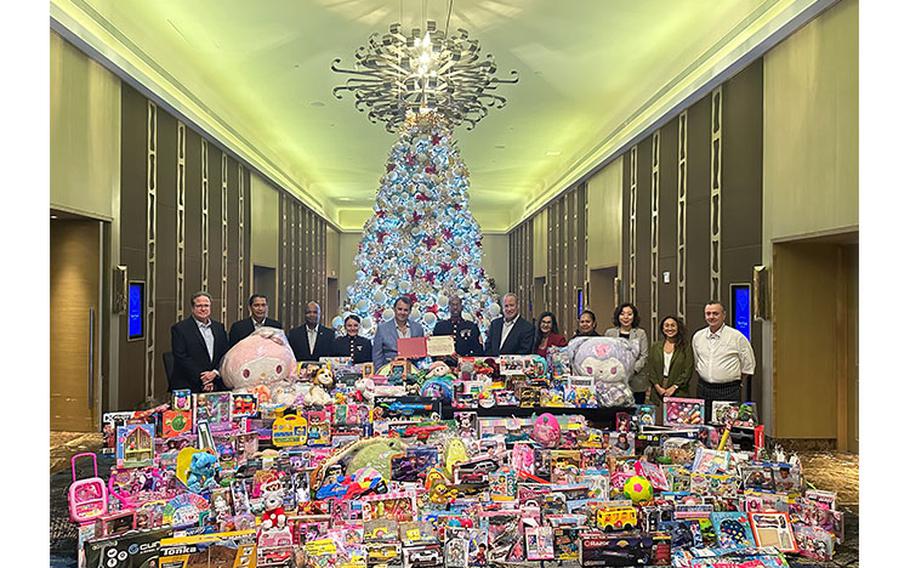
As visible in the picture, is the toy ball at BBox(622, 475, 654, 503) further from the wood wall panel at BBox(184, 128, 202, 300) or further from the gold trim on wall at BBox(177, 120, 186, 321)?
the wood wall panel at BBox(184, 128, 202, 300)

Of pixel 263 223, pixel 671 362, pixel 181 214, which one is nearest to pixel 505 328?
pixel 671 362

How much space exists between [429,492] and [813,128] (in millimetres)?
4299

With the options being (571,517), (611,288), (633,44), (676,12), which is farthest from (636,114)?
(571,517)

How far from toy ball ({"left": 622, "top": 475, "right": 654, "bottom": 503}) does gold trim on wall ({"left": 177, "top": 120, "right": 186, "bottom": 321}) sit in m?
6.66

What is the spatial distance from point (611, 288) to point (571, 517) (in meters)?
8.64

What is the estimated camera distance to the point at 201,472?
3084 millimetres

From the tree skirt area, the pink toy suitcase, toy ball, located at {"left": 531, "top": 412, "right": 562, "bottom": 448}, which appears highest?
toy ball, located at {"left": 531, "top": 412, "right": 562, "bottom": 448}

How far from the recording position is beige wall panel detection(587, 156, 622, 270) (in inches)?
404

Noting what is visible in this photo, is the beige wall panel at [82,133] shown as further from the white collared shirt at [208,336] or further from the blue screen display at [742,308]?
the blue screen display at [742,308]

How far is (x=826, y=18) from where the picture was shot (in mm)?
5281

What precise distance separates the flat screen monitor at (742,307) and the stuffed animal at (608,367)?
227cm

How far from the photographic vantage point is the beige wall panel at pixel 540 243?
48.8 ft

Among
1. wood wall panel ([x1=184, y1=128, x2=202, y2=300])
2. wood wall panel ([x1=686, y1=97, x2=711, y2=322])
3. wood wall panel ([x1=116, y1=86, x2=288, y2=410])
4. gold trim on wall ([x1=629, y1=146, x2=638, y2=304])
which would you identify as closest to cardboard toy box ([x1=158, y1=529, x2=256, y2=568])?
wood wall panel ([x1=116, y1=86, x2=288, y2=410])

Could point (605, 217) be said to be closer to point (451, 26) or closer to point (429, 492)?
point (451, 26)
